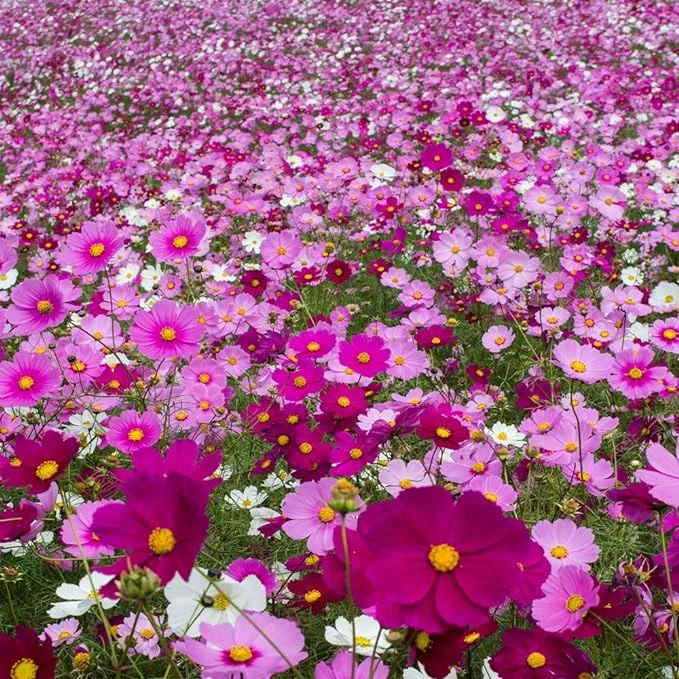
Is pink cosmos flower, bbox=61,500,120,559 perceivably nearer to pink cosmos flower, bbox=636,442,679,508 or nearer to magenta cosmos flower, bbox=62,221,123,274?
magenta cosmos flower, bbox=62,221,123,274

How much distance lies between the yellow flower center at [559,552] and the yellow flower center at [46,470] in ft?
2.38

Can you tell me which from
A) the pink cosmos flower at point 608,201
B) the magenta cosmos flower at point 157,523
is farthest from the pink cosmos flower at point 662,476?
the pink cosmos flower at point 608,201

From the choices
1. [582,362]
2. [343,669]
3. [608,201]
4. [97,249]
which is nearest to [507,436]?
[582,362]

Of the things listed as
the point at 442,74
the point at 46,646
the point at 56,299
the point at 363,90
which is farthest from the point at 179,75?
the point at 46,646

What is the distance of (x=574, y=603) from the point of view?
2.76ft

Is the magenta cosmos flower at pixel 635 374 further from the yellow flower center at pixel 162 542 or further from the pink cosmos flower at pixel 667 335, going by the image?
the yellow flower center at pixel 162 542

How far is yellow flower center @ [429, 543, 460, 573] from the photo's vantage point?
23.5 inches

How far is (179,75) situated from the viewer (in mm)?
6609

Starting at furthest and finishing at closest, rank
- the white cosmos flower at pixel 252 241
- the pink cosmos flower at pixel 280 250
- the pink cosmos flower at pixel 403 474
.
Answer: the white cosmos flower at pixel 252 241, the pink cosmos flower at pixel 280 250, the pink cosmos flower at pixel 403 474

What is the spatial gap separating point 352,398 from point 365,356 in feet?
0.60

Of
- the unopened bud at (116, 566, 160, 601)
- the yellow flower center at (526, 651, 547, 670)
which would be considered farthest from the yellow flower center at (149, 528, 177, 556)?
the yellow flower center at (526, 651, 547, 670)

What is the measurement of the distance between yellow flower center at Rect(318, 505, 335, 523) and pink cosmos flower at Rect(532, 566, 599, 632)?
0.99 feet

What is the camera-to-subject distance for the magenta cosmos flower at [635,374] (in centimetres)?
138

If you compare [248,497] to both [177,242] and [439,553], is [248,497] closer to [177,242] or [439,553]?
[177,242]
